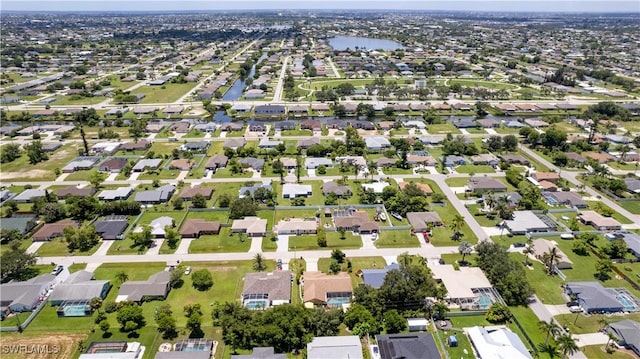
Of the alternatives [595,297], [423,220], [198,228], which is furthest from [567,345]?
[198,228]

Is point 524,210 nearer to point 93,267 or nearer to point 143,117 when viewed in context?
point 93,267

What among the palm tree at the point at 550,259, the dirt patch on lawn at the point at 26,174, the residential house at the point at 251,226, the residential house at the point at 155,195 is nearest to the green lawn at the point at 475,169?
the palm tree at the point at 550,259

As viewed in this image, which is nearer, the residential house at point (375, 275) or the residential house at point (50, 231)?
the residential house at point (375, 275)

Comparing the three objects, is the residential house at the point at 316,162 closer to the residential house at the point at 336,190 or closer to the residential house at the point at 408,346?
the residential house at the point at 336,190

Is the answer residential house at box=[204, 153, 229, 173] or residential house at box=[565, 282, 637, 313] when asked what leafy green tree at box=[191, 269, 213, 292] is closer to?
residential house at box=[204, 153, 229, 173]

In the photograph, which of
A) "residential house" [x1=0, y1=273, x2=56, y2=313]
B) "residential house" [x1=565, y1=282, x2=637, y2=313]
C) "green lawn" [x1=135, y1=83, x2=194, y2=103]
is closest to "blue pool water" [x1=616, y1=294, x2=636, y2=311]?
"residential house" [x1=565, y1=282, x2=637, y2=313]

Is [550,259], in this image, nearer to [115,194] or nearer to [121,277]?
[121,277]

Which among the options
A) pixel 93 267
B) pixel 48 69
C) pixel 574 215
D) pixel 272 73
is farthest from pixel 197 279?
pixel 48 69

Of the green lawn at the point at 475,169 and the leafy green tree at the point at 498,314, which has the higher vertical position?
the green lawn at the point at 475,169
